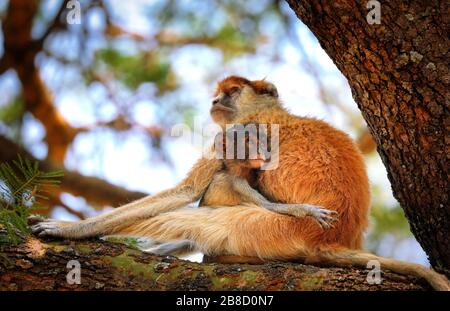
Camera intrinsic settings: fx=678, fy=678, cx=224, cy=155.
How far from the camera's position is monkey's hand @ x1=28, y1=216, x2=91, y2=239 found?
411 centimetres

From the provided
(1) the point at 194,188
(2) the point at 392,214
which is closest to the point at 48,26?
(1) the point at 194,188

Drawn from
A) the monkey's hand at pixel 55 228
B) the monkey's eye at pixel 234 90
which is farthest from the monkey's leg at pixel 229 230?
the monkey's eye at pixel 234 90

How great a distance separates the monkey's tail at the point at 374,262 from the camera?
364 centimetres

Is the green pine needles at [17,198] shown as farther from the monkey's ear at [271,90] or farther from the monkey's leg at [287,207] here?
the monkey's ear at [271,90]

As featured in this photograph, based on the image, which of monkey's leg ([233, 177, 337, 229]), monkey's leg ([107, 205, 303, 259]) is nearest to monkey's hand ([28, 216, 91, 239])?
monkey's leg ([107, 205, 303, 259])

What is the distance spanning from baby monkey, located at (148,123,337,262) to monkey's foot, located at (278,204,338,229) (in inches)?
2.6

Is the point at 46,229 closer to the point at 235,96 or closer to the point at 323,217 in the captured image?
the point at 323,217

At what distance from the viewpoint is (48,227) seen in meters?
4.14

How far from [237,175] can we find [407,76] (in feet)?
4.73

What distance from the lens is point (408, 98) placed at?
381 cm

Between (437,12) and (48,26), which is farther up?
(48,26)

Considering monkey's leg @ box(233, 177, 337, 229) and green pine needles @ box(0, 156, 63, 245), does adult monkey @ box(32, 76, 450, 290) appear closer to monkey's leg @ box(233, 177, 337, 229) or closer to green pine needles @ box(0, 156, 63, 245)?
monkey's leg @ box(233, 177, 337, 229)
